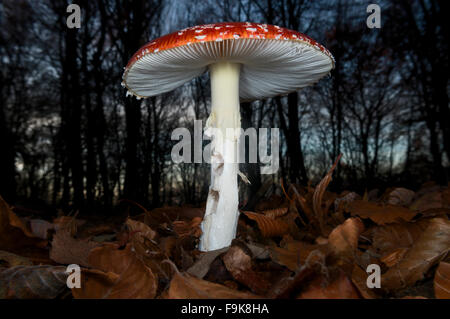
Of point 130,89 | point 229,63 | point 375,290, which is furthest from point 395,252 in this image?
point 130,89

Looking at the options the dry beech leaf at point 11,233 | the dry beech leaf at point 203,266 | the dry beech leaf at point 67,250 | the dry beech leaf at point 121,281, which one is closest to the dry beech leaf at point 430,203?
the dry beech leaf at point 203,266

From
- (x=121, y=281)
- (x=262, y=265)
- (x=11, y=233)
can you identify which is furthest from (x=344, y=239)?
(x=11, y=233)

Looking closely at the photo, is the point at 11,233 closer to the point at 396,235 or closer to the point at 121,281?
the point at 121,281

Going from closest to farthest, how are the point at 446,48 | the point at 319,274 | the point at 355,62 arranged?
the point at 319,274, the point at 446,48, the point at 355,62

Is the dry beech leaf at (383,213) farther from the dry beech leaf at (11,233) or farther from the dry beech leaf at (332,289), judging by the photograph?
the dry beech leaf at (11,233)

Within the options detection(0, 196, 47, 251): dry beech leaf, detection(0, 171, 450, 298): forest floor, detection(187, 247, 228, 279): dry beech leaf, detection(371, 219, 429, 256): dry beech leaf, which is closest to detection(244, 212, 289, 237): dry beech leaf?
detection(0, 171, 450, 298): forest floor

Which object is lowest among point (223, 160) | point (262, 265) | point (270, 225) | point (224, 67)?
point (262, 265)
